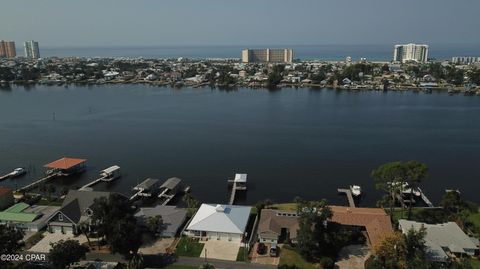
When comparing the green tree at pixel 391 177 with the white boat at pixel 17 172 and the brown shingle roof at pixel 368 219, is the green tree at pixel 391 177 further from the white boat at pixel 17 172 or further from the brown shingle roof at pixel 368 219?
the white boat at pixel 17 172

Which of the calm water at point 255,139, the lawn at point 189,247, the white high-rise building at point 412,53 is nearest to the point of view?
the lawn at point 189,247

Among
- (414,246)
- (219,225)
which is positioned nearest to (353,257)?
(414,246)

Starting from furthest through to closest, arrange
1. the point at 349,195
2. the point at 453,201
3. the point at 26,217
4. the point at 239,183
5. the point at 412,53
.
Answer: 1. the point at 412,53
2. the point at 239,183
3. the point at 349,195
4. the point at 453,201
5. the point at 26,217

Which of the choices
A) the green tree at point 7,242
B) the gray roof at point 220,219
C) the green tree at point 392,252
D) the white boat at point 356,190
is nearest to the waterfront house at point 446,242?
the green tree at point 392,252

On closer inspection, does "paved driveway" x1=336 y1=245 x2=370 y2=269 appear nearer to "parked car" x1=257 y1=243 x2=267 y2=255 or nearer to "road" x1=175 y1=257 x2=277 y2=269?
"road" x1=175 y1=257 x2=277 y2=269

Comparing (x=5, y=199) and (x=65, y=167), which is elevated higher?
(x=5, y=199)

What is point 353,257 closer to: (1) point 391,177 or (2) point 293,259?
(2) point 293,259

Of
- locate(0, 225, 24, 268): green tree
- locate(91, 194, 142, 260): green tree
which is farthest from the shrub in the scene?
locate(0, 225, 24, 268): green tree
